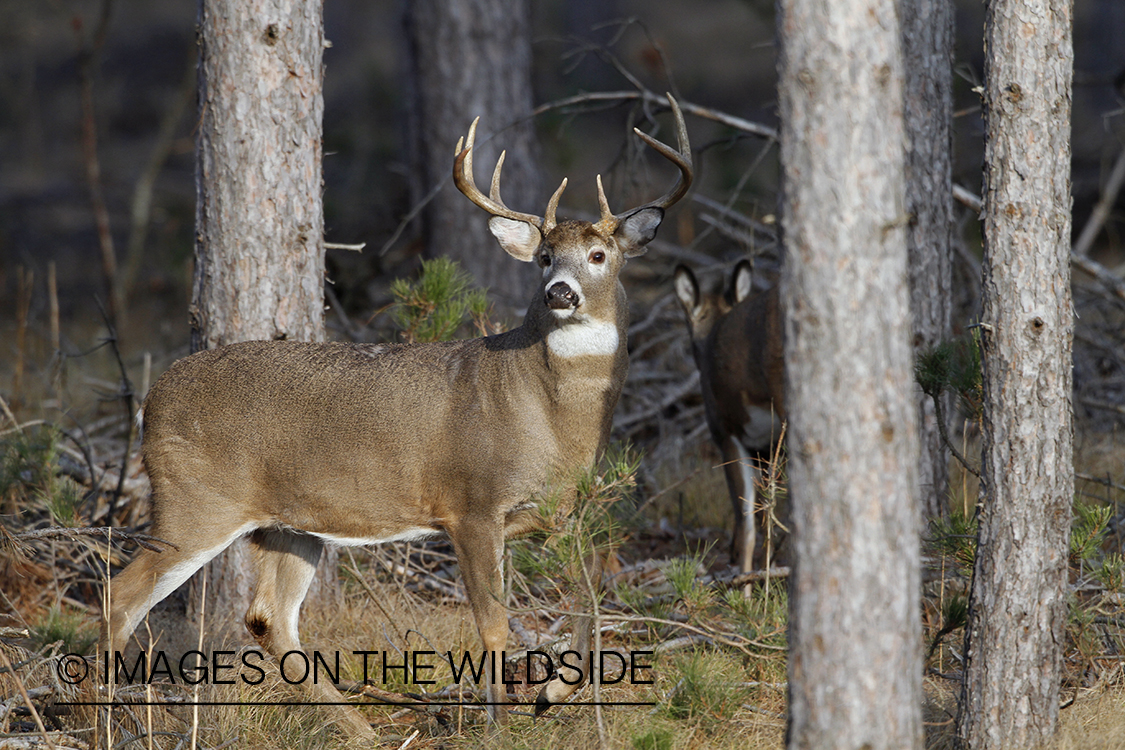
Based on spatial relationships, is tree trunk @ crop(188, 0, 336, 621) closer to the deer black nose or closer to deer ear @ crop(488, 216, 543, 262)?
deer ear @ crop(488, 216, 543, 262)

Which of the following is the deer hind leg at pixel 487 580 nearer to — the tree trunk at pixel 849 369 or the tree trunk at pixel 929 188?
the tree trunk at pixel 849 369

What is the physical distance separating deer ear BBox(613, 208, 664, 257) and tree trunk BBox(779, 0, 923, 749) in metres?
1.74

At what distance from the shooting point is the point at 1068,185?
351 centimetres

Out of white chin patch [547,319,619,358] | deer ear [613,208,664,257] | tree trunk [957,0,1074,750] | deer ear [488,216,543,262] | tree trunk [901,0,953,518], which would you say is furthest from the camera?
tree trunk [901,0,953,518]

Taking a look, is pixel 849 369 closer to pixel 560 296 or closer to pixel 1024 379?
pixel 1024 379

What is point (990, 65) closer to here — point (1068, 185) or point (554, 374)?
point (1068, 185)

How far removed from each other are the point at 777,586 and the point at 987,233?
192cm

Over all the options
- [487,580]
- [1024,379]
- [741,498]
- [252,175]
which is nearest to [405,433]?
[487,580]

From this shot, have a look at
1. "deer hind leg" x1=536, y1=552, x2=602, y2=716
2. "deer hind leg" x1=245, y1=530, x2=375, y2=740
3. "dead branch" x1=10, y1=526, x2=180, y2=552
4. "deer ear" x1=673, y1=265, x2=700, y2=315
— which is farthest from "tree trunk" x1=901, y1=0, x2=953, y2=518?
"dead branch" x1=10, y1=526, x2=180, y2=552

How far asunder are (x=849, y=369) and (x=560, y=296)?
1.59 m

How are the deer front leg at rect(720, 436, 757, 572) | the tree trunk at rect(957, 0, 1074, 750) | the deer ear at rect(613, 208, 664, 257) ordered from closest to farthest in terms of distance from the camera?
the tree trunk at rect(957, 0, 1074, 750) < the deer ear at rect(613, 208, 664, 257) < the deer front leg at rect(720, 436, 757, 572)

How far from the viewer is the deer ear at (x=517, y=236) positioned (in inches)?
185

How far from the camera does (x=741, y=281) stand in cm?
706

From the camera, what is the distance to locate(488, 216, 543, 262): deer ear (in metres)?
4.71
